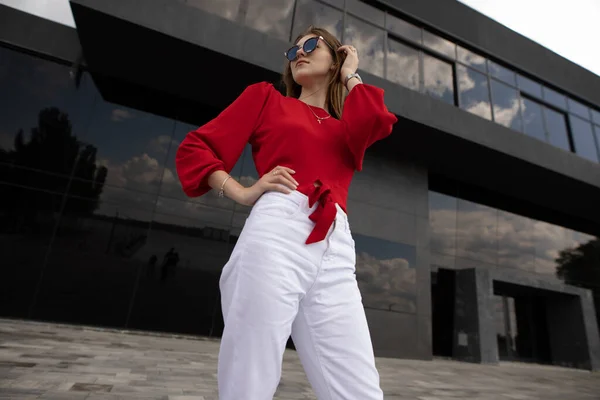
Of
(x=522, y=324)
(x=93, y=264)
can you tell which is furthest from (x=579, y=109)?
(x=93, y=264)

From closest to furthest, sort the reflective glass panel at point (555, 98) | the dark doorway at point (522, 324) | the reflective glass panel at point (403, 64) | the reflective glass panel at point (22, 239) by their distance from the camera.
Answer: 1. the reflective glass panel at point (22, 239)
2. the reflective glass panel at point (403, 64)
3. the dark doorway at point (522, 324)
4. the reflective glass panel at point (555, 98)

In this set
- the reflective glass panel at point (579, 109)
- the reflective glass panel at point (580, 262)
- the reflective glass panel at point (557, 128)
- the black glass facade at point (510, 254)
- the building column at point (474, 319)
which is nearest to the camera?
the building column at point (474, 319)

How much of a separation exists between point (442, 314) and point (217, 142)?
11370mm

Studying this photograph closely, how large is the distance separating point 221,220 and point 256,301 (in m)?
8.34

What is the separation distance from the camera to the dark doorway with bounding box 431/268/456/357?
419 inches

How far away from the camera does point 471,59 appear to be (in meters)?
12.3

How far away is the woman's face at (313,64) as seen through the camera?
1.53 metres

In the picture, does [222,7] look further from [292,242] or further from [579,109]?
[579,109]

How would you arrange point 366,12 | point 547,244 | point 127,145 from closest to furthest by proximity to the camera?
1. point 127,145
2. point 366,12
3. point 547,244

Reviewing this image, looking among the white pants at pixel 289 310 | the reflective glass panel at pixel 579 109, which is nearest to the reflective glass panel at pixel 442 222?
the reflective glass panel at pixel 579 109

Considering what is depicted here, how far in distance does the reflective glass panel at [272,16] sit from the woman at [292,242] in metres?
8.79

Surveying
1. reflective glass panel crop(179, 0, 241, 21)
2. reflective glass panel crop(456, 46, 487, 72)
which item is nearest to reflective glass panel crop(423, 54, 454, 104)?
reflective glass panel crop(456, 46, 487, 72)

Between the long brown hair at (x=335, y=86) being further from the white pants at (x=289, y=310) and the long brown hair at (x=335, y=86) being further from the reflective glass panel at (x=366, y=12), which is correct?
the reflective glass panel at (x=366, y=12)

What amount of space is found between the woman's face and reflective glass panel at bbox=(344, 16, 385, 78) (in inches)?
370
